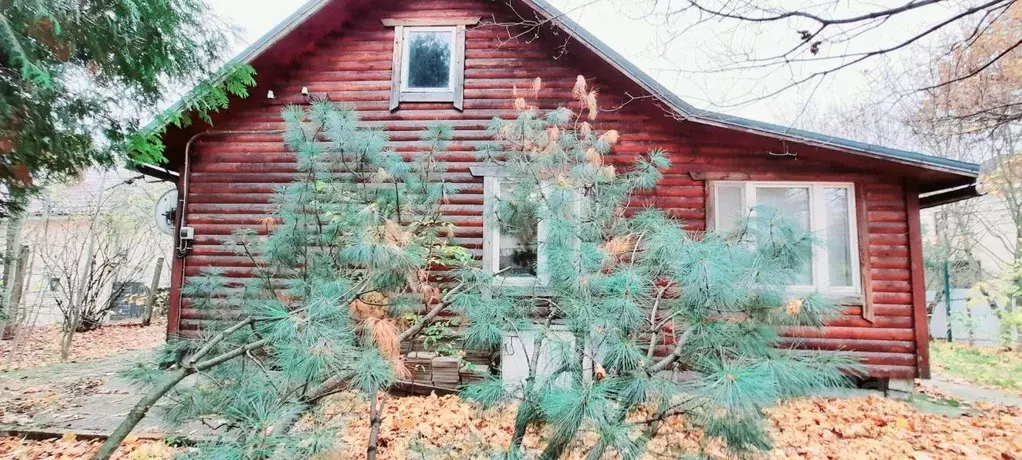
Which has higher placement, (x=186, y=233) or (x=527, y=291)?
(x=186, y=233)

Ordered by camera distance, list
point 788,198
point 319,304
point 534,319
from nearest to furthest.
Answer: point 319,304 < point 534,319 < point 788,198

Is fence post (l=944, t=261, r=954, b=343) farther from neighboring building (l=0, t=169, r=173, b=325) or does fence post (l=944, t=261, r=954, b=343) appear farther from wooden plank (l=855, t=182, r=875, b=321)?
neighboring building (l=0, t=169, r=173, b=325)

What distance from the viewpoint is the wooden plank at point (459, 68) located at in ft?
20.2

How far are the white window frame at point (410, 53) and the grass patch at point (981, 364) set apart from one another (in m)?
8.86

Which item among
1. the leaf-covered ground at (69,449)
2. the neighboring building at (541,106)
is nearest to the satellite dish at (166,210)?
the neighboring building at (541,106)

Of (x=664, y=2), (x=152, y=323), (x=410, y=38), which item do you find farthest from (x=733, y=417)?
(x=152, y=323)

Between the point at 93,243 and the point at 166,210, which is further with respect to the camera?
the point at 93,243

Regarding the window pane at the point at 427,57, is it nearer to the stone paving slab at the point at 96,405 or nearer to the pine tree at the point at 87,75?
the pine tree at the point at 87,75

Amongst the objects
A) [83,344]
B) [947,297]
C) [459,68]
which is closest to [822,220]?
[459,68]

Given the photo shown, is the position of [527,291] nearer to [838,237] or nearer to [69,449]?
[69,449]

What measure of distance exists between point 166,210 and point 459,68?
179 inches

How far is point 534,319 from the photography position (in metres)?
3.27

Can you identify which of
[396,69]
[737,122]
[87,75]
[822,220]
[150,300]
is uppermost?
[396,69]

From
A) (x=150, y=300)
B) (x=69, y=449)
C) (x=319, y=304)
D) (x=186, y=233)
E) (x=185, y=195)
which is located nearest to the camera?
(x=319, y=304)
